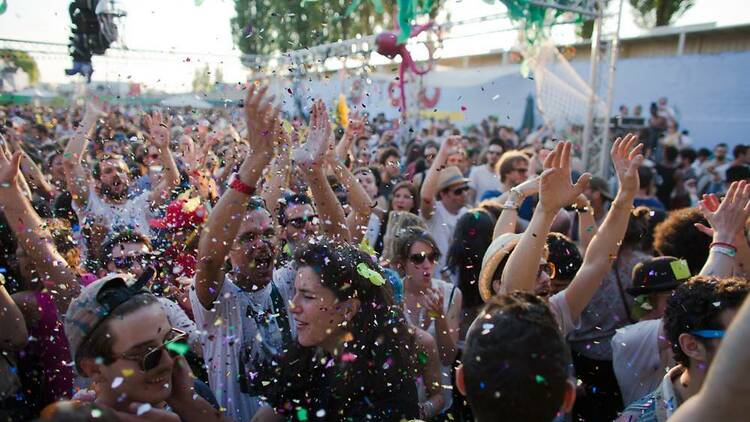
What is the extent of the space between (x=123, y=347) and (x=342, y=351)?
734 mm

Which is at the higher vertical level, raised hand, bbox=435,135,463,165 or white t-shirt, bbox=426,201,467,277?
raised hand, bbox=435,135,463,165

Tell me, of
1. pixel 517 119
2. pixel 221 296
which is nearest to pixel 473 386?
pixel 221 296

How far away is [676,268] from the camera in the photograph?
9.31 feet

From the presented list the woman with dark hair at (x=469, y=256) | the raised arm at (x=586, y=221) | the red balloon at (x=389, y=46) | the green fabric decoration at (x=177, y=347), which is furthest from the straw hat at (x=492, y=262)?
the red balloon at (x=389, y=46)

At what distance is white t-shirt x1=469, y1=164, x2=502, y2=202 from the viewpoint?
719cm

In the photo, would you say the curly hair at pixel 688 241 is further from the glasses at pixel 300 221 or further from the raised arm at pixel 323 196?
the glasses at pixel 300 221

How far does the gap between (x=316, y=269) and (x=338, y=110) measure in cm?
601

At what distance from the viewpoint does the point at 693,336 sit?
1.95 m

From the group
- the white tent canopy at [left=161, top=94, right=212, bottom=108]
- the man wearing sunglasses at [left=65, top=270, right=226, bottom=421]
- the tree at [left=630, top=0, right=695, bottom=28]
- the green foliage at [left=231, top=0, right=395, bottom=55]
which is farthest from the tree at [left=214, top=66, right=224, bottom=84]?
the tree at [left=630, top=0, right=695, bottom=28]

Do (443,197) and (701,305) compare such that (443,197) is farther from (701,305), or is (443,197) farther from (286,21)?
(701,305)

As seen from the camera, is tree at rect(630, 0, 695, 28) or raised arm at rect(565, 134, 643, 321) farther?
tree at rect(630, 0, 695, 28)

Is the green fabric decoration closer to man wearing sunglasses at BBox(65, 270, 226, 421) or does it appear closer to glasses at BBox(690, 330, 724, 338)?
man wearing sunglasses at BBox(65, 270, 226, 421)

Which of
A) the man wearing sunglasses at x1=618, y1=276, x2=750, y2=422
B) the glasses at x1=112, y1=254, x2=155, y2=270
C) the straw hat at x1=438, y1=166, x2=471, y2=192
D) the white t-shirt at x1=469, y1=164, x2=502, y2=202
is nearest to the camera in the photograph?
the man wearing sunglasses at x1=618, y1=276, x2=750, y2=422

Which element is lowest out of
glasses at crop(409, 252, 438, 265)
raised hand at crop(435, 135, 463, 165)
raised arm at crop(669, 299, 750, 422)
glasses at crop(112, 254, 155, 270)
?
glasses at crop(409, 252, 438, 265)
